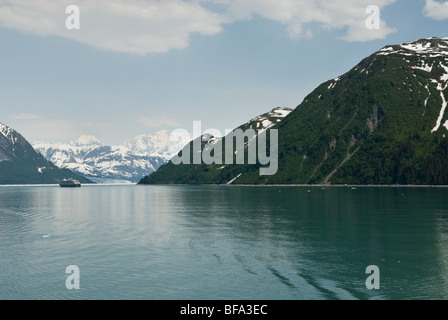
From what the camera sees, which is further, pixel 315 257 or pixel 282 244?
pixel 282 244

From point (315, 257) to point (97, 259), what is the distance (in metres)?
34.4

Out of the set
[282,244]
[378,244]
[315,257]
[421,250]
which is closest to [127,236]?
[282,244]

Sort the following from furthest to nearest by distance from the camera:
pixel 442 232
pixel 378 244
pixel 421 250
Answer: pixel 442 232, pixel 378 244, pixel 421 250
